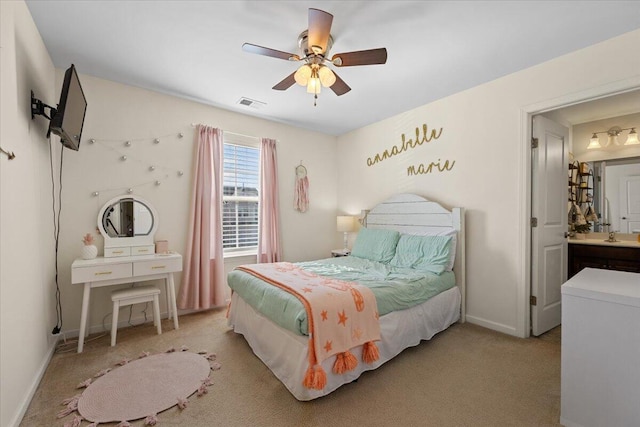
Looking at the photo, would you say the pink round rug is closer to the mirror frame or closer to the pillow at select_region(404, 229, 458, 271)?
the mirror frame

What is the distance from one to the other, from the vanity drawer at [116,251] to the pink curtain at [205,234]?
595 millimetres

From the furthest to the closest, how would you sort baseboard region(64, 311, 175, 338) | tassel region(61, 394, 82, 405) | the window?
the window, baseboard region(64, 311, 175, 338), tassel region(61, 394, 82, 405)

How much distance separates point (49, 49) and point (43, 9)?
602 millimetres

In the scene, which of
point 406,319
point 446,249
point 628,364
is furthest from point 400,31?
point 628,364

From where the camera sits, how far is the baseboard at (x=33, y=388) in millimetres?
1596

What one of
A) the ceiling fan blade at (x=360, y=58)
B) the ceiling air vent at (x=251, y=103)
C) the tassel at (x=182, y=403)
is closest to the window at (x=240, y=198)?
the ceiling air vent at (x=251, y=103)

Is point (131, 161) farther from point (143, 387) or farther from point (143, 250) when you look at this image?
point (143, 387)

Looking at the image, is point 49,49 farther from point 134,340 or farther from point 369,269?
point 369,269

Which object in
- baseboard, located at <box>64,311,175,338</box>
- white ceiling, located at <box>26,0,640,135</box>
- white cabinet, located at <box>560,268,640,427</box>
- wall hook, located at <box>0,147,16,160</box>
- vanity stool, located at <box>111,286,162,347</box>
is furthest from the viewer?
baseboard, located at <box>64,311,175,338</box>

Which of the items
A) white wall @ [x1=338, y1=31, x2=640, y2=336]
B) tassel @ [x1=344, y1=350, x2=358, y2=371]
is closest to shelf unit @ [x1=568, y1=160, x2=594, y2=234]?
white wall @ [x1=338, y1=31, x2=640, y2=336]

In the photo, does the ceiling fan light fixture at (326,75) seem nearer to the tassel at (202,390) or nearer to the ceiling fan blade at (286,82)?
the ceiling fan blade at (286,82)

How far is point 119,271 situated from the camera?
2.64 m

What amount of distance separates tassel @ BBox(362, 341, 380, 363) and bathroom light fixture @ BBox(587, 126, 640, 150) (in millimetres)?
3842

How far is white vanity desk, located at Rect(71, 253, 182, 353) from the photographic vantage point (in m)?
2.46
